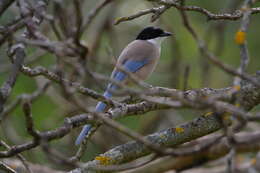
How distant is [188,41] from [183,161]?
4731 mm

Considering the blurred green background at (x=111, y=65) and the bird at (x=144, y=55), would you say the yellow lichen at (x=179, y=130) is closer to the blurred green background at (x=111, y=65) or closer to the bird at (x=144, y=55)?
the blurred green background at (x=111, y=65)

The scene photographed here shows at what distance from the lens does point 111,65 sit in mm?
6695

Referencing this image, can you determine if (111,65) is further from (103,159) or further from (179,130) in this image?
(103,159)

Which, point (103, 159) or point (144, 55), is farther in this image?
point (144, 55)

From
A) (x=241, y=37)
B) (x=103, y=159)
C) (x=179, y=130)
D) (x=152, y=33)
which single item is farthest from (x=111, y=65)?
(x=241, y=37)

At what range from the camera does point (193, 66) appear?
30.3 ft

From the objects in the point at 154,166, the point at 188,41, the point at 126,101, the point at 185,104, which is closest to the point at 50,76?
the point at 126,101

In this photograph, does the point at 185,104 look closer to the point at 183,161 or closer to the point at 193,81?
the point at 183,161

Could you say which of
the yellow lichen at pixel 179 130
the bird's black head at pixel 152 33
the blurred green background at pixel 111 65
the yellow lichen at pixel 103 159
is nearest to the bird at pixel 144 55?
the bird's black head at pixel 152 33

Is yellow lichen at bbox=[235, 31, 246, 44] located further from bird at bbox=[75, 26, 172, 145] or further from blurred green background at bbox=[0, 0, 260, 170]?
bird at bbox=[75, 26, 172, 145]

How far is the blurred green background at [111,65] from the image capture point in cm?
677

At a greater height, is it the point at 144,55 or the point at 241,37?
the point at 241,37

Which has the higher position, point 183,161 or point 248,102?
point 248,102

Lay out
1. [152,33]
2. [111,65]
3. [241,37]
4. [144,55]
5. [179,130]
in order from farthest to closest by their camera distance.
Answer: [111,65] < [152,33] < [144,55] < [179,130] < [241,37]
